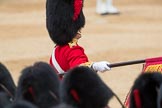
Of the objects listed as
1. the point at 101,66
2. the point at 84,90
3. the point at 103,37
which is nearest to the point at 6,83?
the point at 84,90

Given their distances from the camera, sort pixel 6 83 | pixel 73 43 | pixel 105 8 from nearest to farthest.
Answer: pixel 6 83 → pixel 73 43 → pixel 105 8

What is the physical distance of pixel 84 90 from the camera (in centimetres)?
301

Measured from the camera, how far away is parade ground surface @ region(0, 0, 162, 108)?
861 centimetres

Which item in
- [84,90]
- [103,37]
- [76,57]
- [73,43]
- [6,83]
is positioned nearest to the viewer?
[84,90]

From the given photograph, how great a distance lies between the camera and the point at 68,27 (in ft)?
16.1

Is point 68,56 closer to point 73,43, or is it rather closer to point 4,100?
point 73,43

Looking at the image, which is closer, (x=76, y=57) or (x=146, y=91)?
(x=146, y=91)

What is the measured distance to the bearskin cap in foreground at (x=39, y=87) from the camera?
10.0 feet

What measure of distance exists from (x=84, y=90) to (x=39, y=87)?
0.26 m

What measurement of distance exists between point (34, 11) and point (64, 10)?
10.2 metres

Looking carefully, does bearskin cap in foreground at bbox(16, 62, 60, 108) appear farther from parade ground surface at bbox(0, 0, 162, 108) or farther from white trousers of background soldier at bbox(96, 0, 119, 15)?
white trousers of background soldier at bbox(96, 0, 119, 15)

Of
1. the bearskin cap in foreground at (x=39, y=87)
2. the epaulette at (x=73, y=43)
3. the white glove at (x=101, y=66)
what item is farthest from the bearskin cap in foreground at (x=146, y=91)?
the epaulette at (x=73, y=43)

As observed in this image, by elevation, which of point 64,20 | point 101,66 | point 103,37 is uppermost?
point 64,20

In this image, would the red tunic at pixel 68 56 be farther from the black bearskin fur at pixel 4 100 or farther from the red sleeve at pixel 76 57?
the black bearskin fur at pixel 4 100
